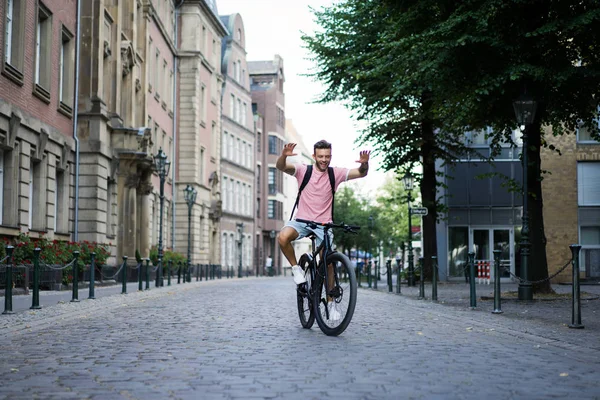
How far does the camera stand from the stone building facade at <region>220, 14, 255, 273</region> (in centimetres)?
7119

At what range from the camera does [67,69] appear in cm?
2805

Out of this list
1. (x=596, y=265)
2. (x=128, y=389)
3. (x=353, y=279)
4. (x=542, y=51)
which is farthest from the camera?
(x=596, y=265)

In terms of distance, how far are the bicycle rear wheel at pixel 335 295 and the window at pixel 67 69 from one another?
62.6 ft

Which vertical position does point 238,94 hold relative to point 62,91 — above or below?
above

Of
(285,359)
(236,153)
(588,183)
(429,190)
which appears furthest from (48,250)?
(236,153)

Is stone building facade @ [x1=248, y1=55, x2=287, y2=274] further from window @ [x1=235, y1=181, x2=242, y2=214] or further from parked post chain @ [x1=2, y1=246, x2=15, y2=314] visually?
parked post chain @ [x1=2, y1=246, x2=15, y2=314]

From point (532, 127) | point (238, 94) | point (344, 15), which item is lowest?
point (532, 127)

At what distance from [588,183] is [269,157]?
5165 cm

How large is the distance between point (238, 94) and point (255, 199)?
10.8 metres

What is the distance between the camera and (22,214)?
22438mm

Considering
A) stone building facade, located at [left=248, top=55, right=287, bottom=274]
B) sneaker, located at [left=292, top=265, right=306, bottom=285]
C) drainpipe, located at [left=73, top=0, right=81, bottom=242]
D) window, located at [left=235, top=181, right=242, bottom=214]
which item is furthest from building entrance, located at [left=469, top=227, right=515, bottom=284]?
stone building facade, located at [left=248, top=55, right=287, bottom=274]

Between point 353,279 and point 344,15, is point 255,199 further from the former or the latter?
point 353,279

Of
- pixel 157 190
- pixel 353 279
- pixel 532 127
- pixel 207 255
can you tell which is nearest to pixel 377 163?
pixel 532 127

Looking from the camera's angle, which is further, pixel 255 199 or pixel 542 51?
pixel 255 199
